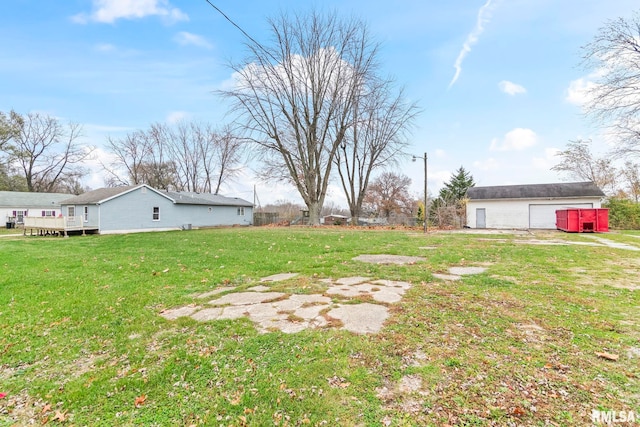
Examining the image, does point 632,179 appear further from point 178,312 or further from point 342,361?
point 178,312

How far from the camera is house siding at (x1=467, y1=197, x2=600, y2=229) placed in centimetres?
1908

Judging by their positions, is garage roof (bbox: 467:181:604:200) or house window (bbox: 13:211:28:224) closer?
garage roof (bbox: 467:181:604:200)

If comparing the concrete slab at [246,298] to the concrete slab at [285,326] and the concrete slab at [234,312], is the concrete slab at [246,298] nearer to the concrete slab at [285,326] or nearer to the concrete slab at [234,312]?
the concrete slab at [234,312]

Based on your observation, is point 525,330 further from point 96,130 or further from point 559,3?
point 96,130

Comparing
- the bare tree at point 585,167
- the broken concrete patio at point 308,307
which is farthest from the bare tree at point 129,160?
the bare tree at point 585,167

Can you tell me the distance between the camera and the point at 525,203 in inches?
779

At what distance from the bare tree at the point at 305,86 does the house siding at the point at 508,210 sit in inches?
433

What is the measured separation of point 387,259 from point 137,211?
2007 centimetres

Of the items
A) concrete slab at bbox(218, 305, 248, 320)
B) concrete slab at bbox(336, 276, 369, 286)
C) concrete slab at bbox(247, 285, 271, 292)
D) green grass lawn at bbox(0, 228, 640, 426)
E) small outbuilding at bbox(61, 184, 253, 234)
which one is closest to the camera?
green grass lawn at bbox(0, 228, 640, 426)

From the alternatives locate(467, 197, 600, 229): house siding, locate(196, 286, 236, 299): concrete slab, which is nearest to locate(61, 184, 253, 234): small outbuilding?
locate(196, 286, 236, 299): concrete slab

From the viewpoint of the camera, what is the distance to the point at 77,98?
14.7 meters

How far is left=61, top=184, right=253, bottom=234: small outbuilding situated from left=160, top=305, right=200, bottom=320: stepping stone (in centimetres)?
1894

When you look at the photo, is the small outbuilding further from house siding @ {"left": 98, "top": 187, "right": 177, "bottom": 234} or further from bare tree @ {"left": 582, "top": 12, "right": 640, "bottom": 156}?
bare tree @ {"left": 582, "top": 12, "right": 640, "bottom": 156}

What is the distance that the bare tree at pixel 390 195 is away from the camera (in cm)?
3462
